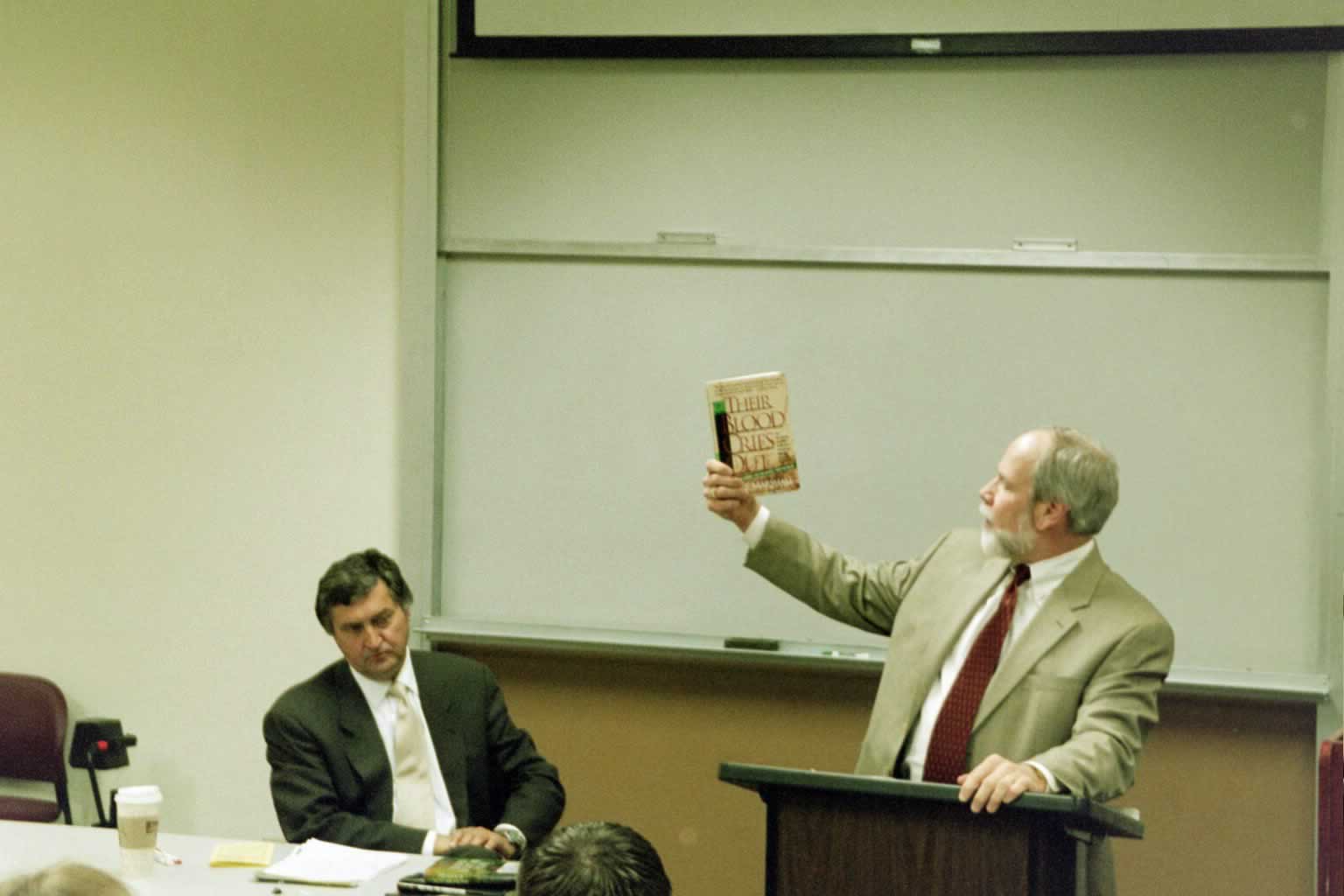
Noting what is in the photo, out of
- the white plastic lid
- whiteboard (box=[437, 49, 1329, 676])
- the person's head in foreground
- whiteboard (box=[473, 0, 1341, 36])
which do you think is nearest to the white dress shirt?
whiteboard (box=[437, 49, 1329, 676])

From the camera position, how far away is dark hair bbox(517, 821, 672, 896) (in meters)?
2.10

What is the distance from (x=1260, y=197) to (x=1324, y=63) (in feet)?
1.23

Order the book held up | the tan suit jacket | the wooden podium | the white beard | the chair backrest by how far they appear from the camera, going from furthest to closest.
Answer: the chair backrest, the book held up, the white beard, the tan suit jacket, the wooden podium

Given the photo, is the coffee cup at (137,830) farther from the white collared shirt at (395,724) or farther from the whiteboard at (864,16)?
the whiteboard at (864,16)

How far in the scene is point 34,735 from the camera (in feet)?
16.3

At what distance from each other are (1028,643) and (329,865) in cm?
146

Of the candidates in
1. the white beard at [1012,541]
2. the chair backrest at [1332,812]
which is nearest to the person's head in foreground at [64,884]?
the white beard at [1012,541]

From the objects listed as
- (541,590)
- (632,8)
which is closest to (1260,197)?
(632,8)

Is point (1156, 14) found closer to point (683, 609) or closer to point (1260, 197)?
point (1260, 197)

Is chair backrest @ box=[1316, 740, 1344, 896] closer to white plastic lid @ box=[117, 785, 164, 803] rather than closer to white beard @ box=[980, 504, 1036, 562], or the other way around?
white beard @ box=[980, 504, 1036, 562]

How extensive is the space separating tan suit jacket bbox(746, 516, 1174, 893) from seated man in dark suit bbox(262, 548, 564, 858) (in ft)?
Answer: 2.85

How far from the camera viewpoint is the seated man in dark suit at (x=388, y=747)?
11.8 ft

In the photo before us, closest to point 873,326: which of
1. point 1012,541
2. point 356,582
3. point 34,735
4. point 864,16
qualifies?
point 864,16

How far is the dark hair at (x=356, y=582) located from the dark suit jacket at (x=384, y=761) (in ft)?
0.62
